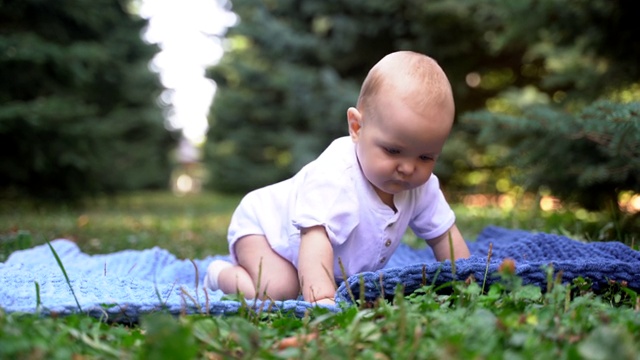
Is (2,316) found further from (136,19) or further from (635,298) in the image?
(136,19)

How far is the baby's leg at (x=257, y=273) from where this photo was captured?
210cm

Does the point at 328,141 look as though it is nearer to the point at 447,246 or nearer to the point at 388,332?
the point at 447,246

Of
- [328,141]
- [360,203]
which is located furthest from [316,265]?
[328,141]

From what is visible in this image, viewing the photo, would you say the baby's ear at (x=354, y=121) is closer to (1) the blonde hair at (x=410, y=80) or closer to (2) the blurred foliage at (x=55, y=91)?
(1) the blonde hair at (x=410, y=80)

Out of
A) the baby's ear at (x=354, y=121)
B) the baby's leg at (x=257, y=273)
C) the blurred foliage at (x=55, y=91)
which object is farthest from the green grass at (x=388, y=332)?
the blurred foliage at (x=55, y=91)

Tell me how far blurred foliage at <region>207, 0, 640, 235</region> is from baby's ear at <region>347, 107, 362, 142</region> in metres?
1.08

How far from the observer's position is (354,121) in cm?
209

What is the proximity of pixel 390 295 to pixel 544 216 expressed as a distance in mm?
2474

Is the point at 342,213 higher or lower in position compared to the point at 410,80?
lower

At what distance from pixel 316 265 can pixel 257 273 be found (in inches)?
13.0

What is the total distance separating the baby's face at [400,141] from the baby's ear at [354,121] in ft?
0.07

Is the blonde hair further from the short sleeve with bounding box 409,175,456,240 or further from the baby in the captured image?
the short sleeve with bounding box 409,175,456,240

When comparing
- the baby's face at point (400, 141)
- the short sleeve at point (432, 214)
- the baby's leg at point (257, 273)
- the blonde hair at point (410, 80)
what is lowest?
the baby's leg at point (257, 273)

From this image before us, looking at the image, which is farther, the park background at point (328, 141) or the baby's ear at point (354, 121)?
the baby's ear at point (354, 121)
